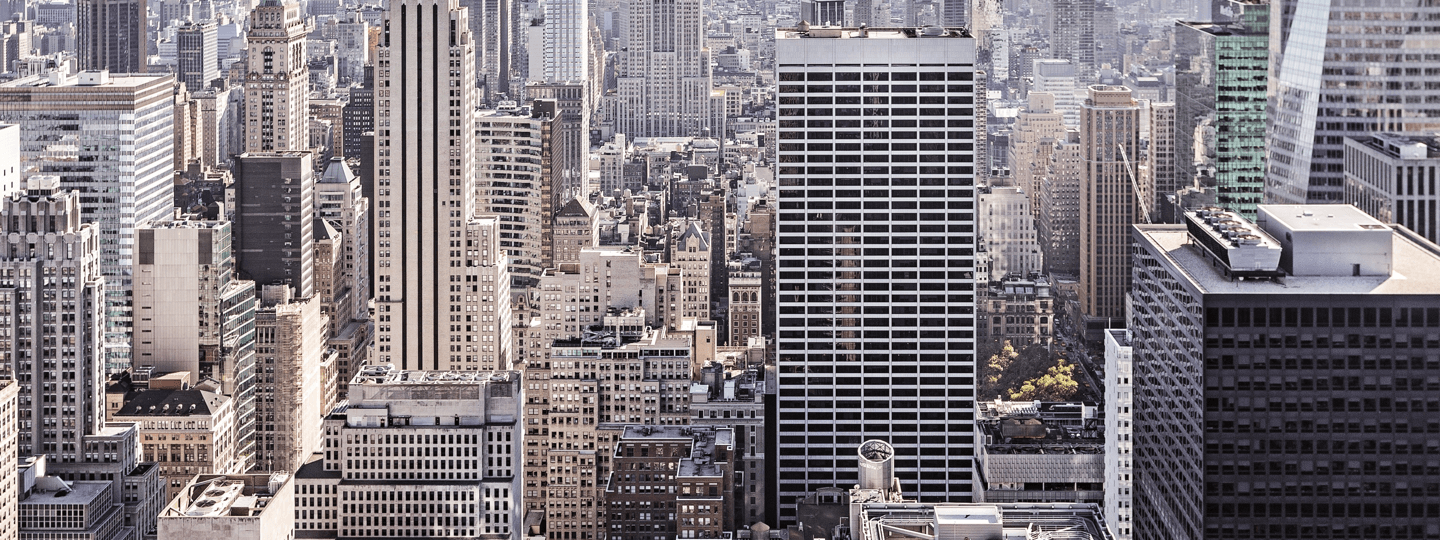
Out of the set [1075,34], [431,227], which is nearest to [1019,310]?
[1075,34]

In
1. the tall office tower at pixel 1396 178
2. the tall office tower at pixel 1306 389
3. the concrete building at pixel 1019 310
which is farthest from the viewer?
the concrete building at pixel 1019 310

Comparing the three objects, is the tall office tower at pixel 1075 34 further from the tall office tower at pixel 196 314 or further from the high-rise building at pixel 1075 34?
the tall office tower at pixel 196 314

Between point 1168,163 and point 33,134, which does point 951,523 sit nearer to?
point 1168,163

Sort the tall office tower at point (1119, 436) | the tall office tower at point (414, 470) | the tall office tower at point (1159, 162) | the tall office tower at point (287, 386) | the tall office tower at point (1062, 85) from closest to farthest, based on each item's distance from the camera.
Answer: the tall office tower at point (1119, 436)
the tall office tower at point (414, 470)
the tall office tower at point (1159, 162)
the tall office tower at point (287, 386)
the tall office tower at point (1062, 85)

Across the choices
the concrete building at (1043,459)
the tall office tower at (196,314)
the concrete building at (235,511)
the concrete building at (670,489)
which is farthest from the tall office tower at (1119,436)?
the tall office tower at (196,314)

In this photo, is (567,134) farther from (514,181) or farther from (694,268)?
(694,268)
